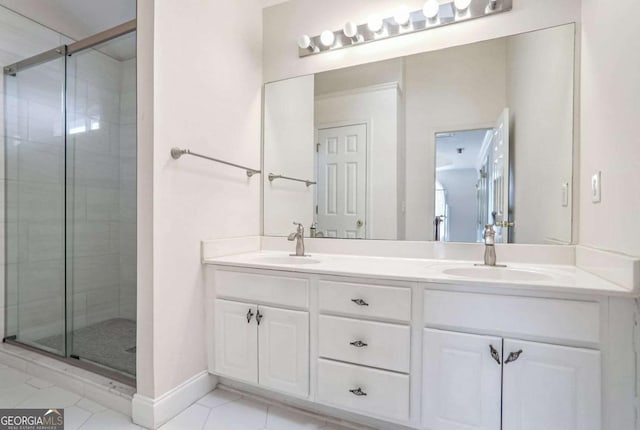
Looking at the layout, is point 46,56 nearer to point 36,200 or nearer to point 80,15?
point 80,15

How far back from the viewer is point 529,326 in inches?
43.0

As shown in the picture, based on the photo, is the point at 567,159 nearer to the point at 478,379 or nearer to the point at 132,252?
the point at 478,379

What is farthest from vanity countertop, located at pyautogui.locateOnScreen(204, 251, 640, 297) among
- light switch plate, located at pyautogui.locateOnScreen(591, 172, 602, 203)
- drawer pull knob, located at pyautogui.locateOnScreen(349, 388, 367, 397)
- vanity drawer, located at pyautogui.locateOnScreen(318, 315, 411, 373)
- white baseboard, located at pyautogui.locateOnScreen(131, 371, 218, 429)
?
white baseboard, located at pyautogui.locateOnScreen(131, 371, 218, 429)

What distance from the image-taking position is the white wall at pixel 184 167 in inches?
56.1

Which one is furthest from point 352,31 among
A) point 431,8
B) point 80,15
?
point 80,15

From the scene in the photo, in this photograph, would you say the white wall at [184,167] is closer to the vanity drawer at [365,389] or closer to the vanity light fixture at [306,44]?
the vanity light fixture at [306,44]

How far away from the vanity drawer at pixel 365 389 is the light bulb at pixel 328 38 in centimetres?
178

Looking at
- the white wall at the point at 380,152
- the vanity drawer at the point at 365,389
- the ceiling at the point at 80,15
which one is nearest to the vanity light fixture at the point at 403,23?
the white wall at the point at 380,152

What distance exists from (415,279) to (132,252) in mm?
2130

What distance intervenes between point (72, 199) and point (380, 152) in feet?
7.19

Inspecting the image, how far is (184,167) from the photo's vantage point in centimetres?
157

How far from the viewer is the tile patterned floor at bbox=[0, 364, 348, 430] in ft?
4.66

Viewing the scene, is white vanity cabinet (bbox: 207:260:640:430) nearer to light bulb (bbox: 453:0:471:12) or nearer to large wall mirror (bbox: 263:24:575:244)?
large wall mirror (bbox: 263:24:575:244)

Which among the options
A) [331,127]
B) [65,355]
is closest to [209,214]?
[331,127]
